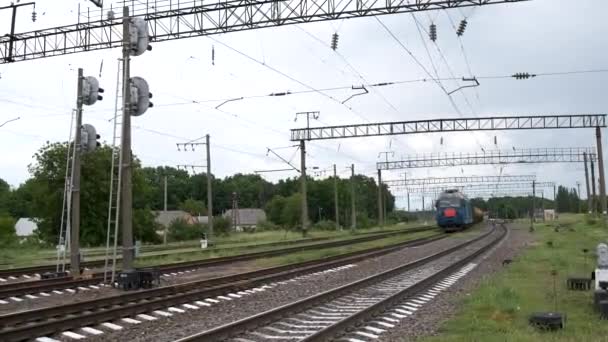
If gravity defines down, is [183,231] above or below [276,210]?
below

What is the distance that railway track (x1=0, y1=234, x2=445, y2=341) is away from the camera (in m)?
11.4

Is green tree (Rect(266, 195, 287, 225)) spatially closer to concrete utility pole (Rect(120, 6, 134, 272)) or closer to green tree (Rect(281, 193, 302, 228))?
green tree (Rect(281, 193, 302, 228))

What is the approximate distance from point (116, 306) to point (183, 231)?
2621 inches

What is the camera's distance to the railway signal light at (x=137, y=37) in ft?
64.2

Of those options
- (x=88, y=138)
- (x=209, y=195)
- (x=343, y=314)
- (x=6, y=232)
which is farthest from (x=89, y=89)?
(x=6, y=232)

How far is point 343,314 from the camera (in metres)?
13.4

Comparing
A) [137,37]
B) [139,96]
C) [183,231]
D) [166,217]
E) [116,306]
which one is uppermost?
[137,37]

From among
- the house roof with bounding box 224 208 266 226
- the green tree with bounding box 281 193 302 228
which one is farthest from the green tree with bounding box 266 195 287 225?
the house roof with bounding box 224 208 266 226

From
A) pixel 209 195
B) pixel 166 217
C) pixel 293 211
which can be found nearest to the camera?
pixel 209 195

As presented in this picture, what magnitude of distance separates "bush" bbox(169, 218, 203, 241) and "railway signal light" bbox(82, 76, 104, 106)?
56533 mm

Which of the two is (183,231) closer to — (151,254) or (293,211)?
(293,211)

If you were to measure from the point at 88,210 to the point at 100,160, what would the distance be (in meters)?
5.32

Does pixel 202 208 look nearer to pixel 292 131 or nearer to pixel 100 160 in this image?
pixel 100 160

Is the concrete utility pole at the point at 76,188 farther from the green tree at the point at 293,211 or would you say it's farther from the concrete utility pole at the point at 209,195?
the green tree at the point at 293,211
